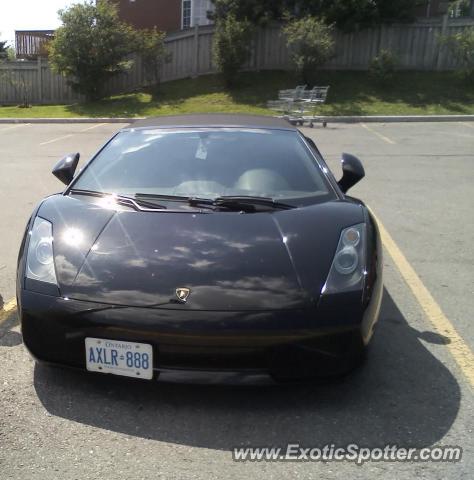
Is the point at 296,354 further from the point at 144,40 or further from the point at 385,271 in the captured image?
the point at 144,40

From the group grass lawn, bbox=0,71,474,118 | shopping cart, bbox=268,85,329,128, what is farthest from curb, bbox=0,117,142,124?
shopping cart, bbox=268,85,329,128

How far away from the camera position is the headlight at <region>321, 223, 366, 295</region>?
266 centimetres

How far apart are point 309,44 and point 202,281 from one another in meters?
18.5

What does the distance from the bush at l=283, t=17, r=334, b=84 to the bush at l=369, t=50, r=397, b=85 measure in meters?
1.64

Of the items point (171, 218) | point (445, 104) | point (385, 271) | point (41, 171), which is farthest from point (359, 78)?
point (171, 218)

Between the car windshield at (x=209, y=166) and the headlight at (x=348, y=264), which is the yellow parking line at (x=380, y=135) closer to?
the car windshield at (x=209, y=166)

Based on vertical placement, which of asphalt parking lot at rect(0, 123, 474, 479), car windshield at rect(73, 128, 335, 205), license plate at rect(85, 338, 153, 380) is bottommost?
asphalt parking lot at rect(0, 123, 474, 479)

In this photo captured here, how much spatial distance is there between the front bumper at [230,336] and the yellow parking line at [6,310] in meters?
1.20

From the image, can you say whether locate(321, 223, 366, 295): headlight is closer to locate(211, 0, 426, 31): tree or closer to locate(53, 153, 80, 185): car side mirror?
locate(53, 153, 80, 185): car side mirror

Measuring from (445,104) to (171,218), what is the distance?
58.3 feet

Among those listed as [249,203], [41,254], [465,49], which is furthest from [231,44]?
[41,254]

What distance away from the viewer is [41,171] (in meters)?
9.28

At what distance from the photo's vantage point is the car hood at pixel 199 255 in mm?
2582

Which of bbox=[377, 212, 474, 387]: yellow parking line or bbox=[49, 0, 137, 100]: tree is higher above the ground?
bbox=[49, 0, 137, 100]: tree
